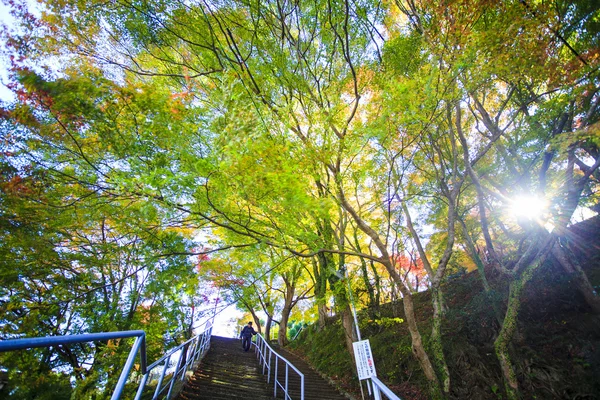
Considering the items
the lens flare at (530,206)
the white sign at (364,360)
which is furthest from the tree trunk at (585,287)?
the white sign at (364,360)

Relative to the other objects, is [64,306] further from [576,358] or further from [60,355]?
[576,358]

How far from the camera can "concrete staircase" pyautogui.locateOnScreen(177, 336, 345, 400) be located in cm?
561

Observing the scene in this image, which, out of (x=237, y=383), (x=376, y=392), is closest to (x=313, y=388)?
(x=237, y=383)

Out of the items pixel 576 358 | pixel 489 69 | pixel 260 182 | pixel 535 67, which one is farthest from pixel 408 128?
pixel 576 358

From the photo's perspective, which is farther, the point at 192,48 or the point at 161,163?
the point at 192,48

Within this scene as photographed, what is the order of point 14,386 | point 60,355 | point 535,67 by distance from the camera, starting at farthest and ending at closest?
point 60,355 → point 14,386 → point 535,67

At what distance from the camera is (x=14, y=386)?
565 cm

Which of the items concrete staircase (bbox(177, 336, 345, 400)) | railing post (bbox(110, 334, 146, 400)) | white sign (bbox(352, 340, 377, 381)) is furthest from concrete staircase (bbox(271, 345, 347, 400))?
railing post (bbox(110, 334, 146, 400))

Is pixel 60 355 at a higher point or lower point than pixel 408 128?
lower

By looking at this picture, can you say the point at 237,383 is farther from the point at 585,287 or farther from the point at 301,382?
the point at 585,287

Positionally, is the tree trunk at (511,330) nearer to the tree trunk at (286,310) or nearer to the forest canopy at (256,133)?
the forest canopy at (256,133)

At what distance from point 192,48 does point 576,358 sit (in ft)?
33.4

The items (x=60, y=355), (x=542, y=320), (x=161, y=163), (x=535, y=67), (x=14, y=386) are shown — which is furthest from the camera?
(x=60, y=355)

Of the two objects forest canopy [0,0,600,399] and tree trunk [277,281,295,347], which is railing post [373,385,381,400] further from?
tree trunk [277,281,295,347]
